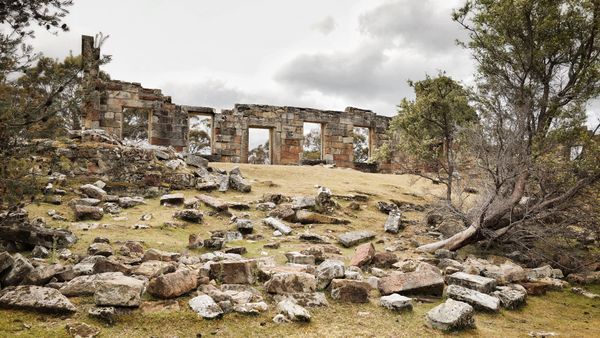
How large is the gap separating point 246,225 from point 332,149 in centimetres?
1545

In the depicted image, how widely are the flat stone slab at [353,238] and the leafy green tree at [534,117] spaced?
1.02 metres

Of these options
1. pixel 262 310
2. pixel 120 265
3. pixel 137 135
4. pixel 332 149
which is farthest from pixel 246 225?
pixel 137 135

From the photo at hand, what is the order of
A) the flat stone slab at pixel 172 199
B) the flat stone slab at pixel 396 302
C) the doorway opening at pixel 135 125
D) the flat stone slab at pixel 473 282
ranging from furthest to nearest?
the doorway opening at pixel 135 125
the flat stone slab at pixel 172 199
the flat stone slab at pixel 473 282
the flat stone slab at pixel 396 302

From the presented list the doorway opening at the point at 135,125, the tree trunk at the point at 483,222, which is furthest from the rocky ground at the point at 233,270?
the doorway opening at the point at 135,125

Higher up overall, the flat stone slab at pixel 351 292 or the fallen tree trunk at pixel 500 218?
the fallen tree trunk at pixel 500 218

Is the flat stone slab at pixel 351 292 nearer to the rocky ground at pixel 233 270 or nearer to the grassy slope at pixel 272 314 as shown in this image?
the rocky ground at pixel 233 270

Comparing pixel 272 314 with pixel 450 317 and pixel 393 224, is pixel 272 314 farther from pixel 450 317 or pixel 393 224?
pixel 393 224

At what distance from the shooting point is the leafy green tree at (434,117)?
35.2 feet

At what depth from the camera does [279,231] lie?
27.7 feet

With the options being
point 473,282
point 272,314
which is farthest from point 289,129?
point 272,314

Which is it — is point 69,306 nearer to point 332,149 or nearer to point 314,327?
point 314,327

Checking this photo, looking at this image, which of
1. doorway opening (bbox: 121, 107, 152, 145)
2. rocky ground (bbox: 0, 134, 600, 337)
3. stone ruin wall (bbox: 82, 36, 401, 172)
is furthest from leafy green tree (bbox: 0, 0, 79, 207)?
doorway opening (bbox: 121, 107, 152, 145)

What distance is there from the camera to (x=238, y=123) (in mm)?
21188

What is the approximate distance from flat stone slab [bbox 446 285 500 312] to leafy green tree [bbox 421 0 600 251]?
10.1 feet
